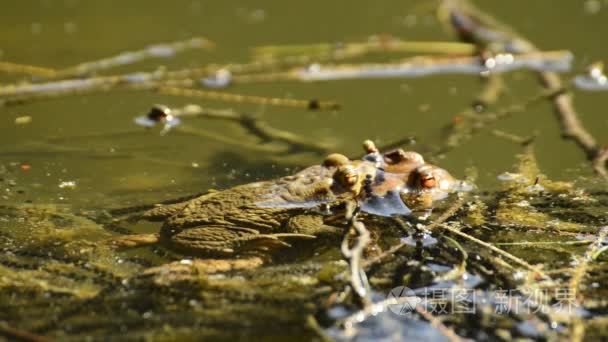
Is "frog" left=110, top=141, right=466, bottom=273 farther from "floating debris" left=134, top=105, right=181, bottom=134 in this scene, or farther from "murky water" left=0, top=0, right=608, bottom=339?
"floating debris" left=134, top=105, right=181, bottom=134

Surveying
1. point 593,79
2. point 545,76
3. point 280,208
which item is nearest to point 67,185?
point 280,208

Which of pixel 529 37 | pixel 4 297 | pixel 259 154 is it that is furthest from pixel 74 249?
pixel 529 37

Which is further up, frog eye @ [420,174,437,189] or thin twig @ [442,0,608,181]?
thin twig @ [442,0,608,181]

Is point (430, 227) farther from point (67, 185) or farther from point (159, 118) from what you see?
point (159, 118)

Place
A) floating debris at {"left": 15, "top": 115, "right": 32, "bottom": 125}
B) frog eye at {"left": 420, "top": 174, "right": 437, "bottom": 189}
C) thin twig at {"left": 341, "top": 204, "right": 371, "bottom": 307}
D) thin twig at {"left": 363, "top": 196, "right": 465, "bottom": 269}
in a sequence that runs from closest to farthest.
Answer: thin twig at {"left": 341, "top": 204, "right": 371, "bottom": 307}
thin twig at {"left": 363, "top": 196, "right": 465, "bottom": 269}
frog eye at {"left": 420, "top": 174, "right": 437, "bottom": 189}
floating debris at {"left": 15, "top": 115, "right": 32, "bottom": 125}

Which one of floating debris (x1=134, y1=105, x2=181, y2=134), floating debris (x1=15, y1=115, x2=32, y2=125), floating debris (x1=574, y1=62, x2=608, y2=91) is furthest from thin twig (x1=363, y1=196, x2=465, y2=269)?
floating debris (x1=15, y1=115, x2=32, y2=125)

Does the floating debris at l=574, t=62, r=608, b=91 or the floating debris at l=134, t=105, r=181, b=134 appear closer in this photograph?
the floating debris at l=134, t=105, r=181, b=134

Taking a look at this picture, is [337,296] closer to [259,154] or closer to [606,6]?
[259,154]
